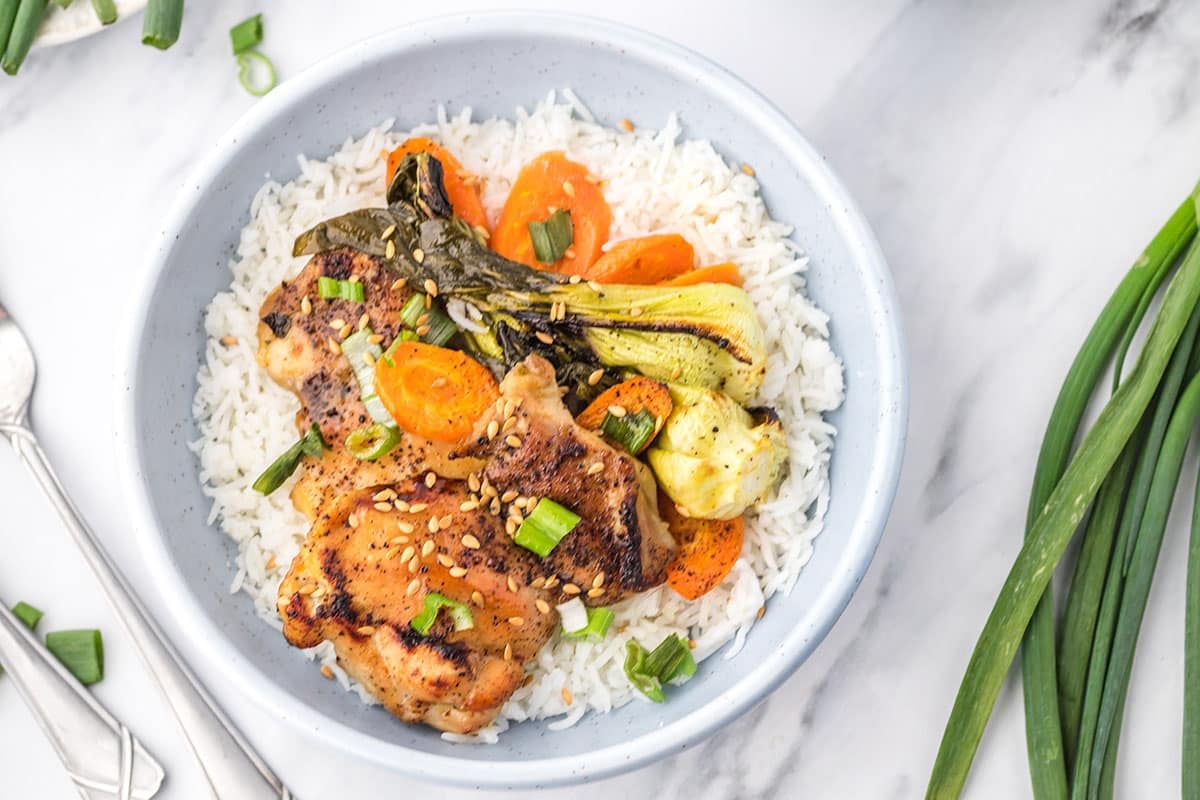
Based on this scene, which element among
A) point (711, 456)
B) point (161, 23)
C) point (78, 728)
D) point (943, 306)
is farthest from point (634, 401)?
point (78, 728)

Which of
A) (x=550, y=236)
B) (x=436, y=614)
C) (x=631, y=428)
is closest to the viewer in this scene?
(x=436, y=614)

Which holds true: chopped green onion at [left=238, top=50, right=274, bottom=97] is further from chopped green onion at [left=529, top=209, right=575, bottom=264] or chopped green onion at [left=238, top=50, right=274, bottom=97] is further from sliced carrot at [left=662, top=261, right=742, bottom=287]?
sliced carrot at [left=662, top=261, right=742, bottom=287]

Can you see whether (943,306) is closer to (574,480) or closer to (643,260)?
(643,260)

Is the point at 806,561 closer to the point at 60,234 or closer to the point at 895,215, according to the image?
the point at 895,215

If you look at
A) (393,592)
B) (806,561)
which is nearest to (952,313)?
(806,561)

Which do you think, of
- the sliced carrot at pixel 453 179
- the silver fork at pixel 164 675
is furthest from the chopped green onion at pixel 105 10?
the silver fork at pixel 164 675

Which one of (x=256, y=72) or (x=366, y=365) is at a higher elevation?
(x=256, y=72)
